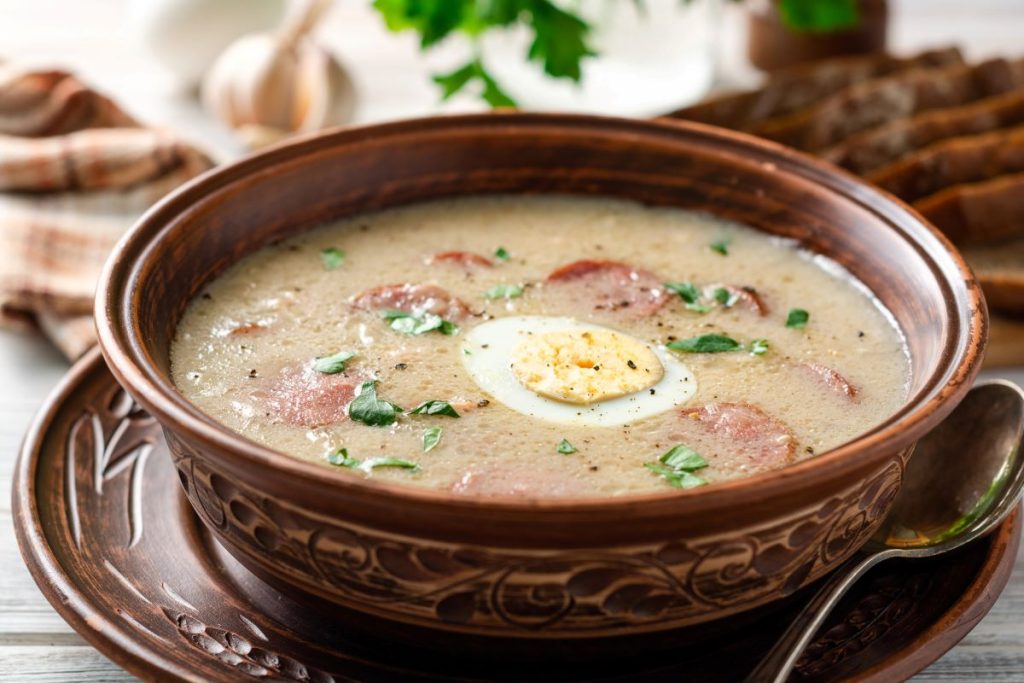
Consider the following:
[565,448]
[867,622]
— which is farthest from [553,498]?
[867,622]

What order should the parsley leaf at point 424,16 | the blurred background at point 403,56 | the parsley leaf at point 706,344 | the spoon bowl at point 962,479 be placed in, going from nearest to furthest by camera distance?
the spoon bowl at point 962,479
the parsley leaf at point 706,344
the parsley leaf at point 424,16
the blurred background at point 403,56

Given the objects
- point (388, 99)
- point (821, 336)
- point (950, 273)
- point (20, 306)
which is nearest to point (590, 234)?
point (821, 336)

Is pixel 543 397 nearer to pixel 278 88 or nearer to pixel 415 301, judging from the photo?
pixel 415 301

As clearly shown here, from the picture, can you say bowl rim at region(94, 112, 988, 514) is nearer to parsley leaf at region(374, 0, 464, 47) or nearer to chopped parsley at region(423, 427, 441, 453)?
chopped parsley at region(423, 427, 441, 453)

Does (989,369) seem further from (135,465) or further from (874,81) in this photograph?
(135,465)

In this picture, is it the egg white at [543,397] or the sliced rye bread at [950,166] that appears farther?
the sliced rye bread at [950,166]

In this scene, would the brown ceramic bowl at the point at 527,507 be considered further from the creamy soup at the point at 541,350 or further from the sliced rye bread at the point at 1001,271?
the sliced rye bread at the point at 1001,271

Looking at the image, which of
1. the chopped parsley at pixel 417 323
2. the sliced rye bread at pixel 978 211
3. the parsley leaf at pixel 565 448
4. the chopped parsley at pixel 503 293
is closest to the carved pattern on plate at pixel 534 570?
the parsley leaf at pixel 565 448

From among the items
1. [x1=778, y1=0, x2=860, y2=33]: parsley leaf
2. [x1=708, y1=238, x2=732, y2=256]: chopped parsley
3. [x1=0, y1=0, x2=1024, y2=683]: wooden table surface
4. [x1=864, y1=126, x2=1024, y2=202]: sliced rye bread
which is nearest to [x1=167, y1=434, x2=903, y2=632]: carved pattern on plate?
[x1=0, y1=0, x2=1024, y2=683]: wooden table surface
